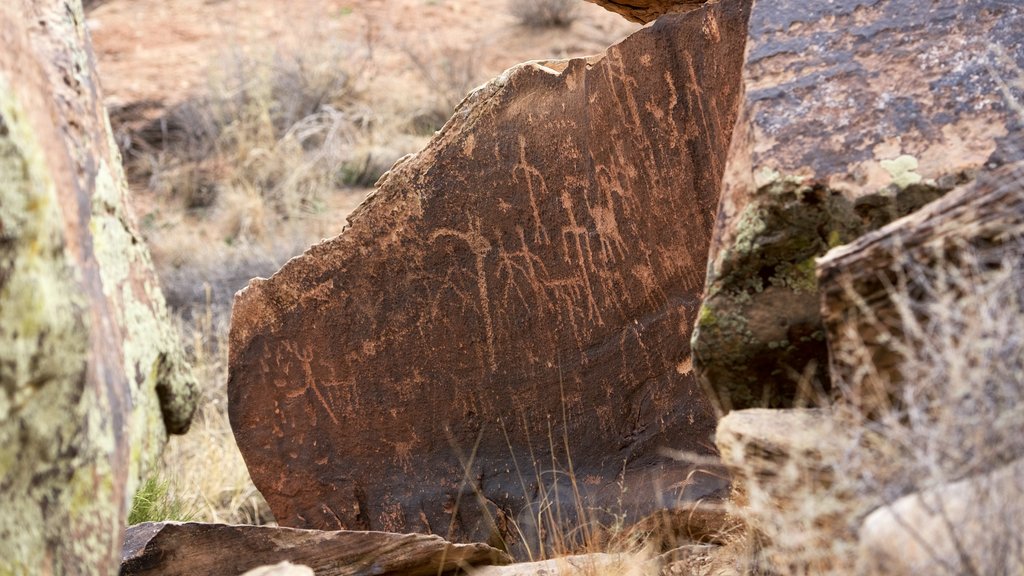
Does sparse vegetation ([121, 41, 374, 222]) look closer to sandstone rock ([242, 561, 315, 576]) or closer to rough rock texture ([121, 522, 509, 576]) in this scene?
→ rough rock texture ([121, 522, 509, 576])

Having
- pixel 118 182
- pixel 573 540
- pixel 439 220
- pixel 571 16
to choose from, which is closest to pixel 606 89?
pixel 439 220

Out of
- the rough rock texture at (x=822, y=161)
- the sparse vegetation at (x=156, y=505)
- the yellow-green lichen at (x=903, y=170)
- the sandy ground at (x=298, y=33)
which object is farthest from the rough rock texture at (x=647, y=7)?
the sandy ground at (x=298, y=33)

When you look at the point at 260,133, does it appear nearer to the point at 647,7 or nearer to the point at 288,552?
the point at 647,7

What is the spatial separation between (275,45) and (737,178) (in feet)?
26.4

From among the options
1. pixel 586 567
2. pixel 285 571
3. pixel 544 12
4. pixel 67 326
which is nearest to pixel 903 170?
pixel 586 567

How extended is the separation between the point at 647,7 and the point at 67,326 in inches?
99.7

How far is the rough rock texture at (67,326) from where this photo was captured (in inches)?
69.1

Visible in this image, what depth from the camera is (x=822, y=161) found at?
7.24 feet

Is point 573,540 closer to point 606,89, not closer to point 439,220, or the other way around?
point 439,220

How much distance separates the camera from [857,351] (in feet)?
5.97

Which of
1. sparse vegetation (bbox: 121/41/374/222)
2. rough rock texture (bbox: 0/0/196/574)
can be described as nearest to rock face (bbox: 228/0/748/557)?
rough rock texture (bbox: 0/0/196/574)

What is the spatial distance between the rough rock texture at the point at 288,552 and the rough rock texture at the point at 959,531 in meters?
1.34

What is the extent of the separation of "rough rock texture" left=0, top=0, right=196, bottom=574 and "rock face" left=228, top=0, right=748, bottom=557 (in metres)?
1.14

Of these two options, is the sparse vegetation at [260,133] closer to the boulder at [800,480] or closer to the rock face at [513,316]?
the rock face at [513,316]
